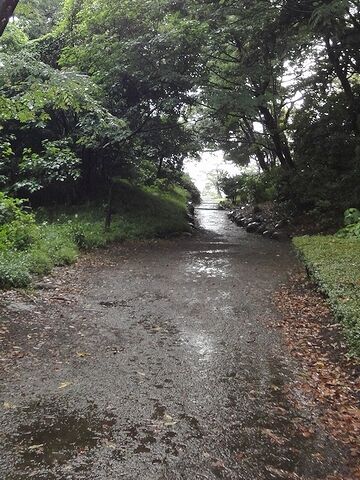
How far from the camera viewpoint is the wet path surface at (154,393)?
10.5 ft

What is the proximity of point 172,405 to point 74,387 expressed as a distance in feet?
3.54

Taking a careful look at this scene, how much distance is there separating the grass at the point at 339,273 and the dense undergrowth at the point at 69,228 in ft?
17.6

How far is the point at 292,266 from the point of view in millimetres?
10781

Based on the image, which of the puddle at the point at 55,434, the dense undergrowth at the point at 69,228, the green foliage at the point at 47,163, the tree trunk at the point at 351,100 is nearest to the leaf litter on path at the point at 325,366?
the puddle at the point at 55,434

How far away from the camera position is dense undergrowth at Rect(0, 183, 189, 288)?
8.47 meters

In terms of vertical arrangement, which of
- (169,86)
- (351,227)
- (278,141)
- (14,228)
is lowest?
(14,228)

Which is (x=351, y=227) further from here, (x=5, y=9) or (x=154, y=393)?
(x=5, y=9)

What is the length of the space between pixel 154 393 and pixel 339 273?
4.16 meters

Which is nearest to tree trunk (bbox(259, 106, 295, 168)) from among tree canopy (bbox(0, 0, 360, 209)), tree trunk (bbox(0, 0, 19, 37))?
tree canopy (bbox(0, 0, 360, 209))

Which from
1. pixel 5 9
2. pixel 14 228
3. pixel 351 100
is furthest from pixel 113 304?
pixel 351 100

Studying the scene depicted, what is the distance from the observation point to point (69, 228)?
12.3 meters

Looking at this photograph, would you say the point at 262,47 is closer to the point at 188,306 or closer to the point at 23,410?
the point at 188,306

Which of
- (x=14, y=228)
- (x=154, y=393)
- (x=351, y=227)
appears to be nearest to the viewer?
(x=154, y=393)

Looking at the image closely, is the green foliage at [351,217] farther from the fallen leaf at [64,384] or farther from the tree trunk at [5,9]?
the tree trunk at [5,9]
